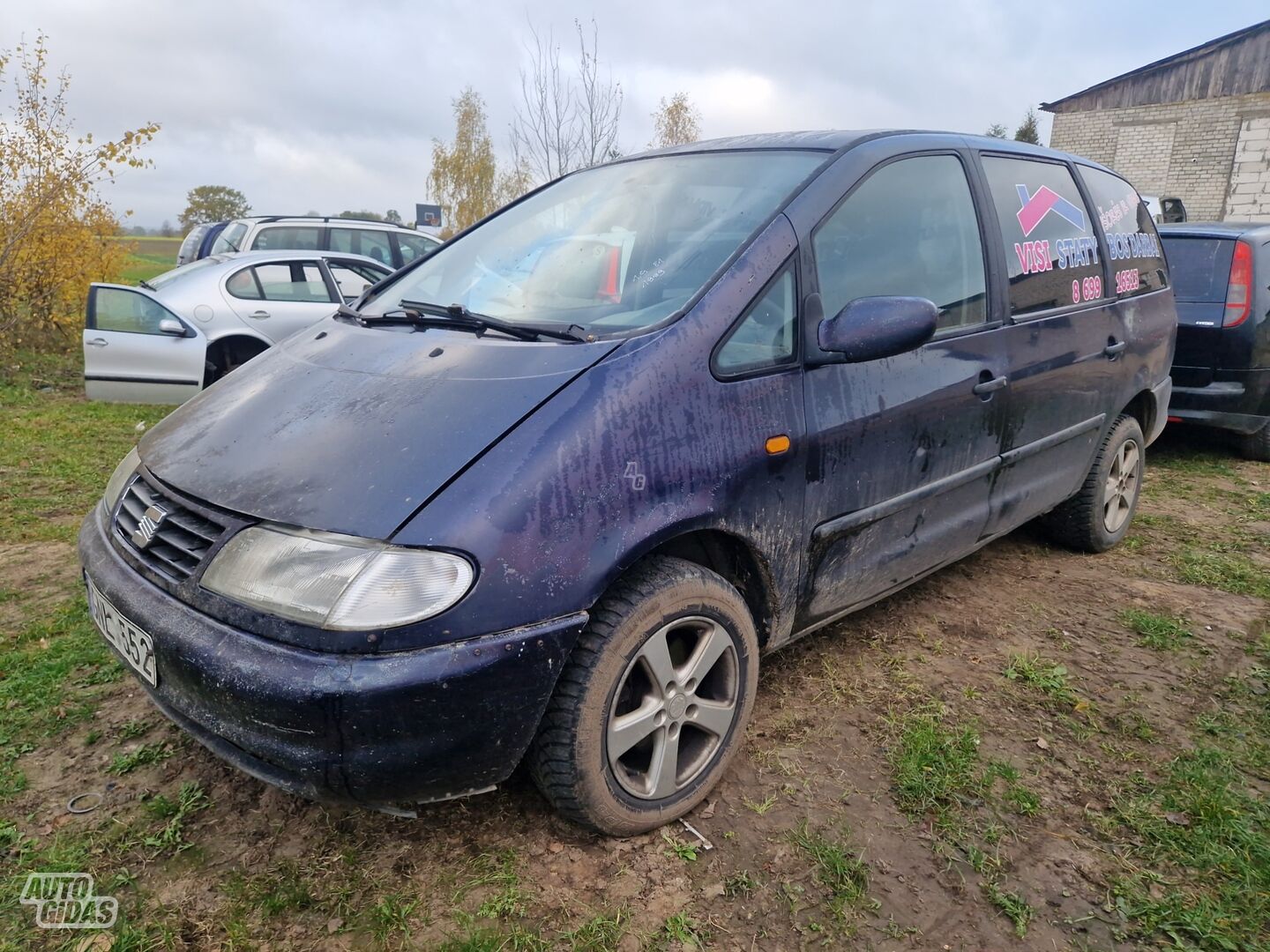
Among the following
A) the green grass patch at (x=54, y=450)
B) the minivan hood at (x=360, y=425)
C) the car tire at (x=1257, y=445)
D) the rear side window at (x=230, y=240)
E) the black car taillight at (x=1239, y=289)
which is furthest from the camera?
the rear side window at (x=230, y=240)

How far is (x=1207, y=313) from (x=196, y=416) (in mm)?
5948

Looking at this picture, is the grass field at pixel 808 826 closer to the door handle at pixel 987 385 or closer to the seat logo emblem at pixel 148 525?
the seat logo emblem at pixel 148 525

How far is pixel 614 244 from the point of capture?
8.52ft

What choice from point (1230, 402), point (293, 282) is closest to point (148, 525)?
point (293, 282)

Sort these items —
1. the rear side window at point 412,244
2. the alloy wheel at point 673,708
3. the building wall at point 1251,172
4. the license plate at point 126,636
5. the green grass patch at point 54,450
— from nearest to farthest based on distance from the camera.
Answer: the license plate at point 126,636 < the alloy wheel at point 673,708 < the green grass patch at point 54,450 < the rear side window at point 412,244 < the building wall at point 1251,172

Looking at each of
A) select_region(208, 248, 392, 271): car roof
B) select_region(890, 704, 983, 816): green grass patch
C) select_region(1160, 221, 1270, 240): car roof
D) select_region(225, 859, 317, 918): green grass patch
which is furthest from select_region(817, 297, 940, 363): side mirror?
select_region(208, 248, 392, 271): car roof

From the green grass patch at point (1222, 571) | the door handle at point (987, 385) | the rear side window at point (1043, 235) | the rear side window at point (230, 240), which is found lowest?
the green grass patch at point (1222, 571)

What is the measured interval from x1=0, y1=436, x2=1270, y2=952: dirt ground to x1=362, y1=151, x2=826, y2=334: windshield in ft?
4.40

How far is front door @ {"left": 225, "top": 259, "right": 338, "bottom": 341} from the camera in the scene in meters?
6.99

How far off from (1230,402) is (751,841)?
5.06m

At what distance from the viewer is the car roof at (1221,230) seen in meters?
5.59

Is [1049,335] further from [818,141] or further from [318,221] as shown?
[318,221]

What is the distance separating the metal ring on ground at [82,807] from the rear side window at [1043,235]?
3238 mm

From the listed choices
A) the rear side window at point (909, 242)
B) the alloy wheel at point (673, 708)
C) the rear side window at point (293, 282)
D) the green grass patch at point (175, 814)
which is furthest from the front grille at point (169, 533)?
the rear side window at point (293, 282)
